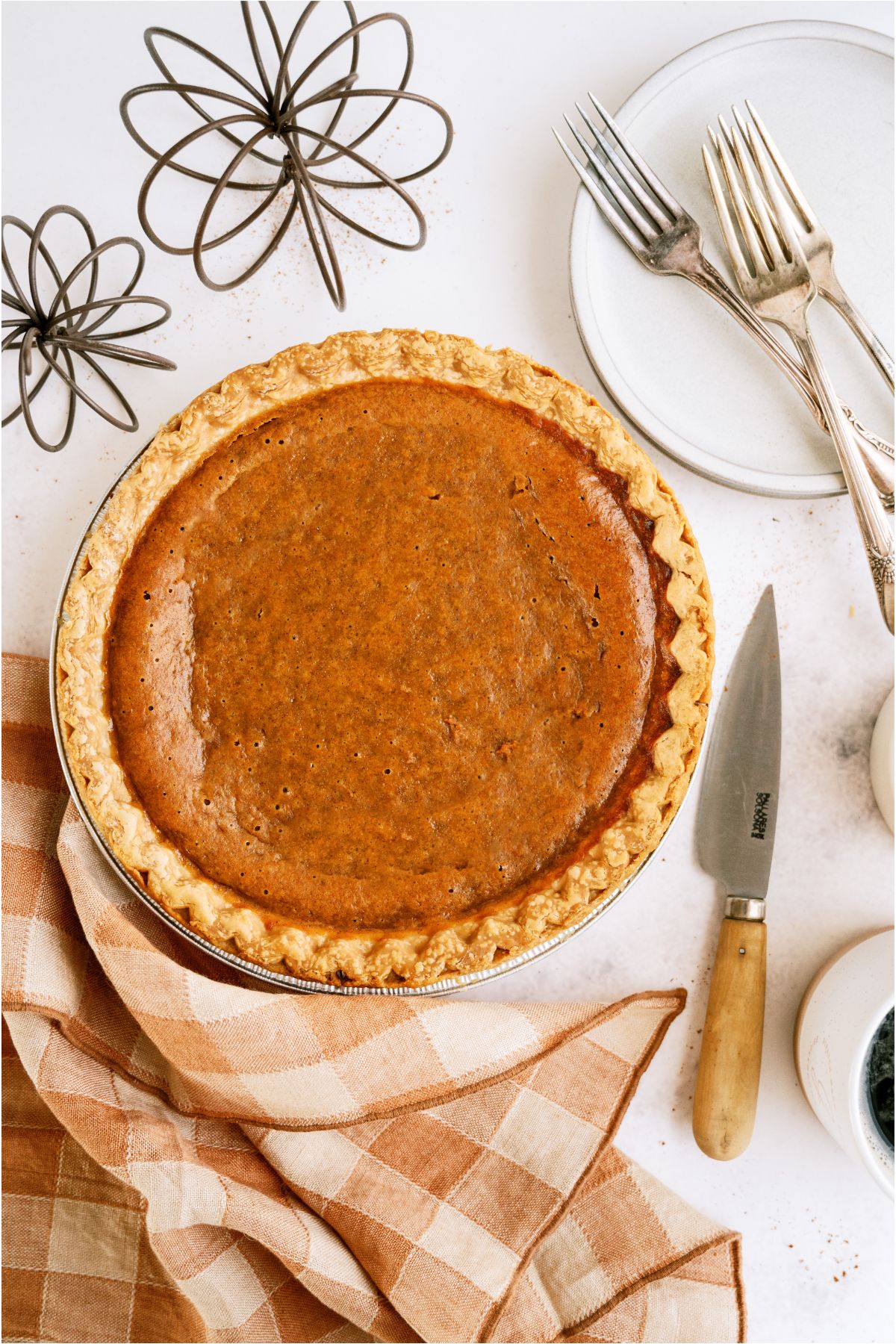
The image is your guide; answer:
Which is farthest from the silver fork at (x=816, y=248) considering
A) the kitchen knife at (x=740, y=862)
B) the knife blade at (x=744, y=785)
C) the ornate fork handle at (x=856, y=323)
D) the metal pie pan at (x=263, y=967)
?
the metal pie pan at (x=263, y=967)

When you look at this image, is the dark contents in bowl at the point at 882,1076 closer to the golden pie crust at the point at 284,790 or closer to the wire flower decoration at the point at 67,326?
the golden pie crust at the point at 284,790

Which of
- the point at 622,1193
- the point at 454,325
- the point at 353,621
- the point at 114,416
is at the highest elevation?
the point at 454,325

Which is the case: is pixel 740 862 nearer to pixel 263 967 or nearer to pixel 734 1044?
pixel 734 1044

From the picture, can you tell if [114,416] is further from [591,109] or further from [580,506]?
[591,109]

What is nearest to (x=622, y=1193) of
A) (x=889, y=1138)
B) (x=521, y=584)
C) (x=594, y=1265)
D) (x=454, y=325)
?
(x=594, y=1265)

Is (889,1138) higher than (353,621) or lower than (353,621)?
lower

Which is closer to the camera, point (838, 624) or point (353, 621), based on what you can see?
point (353, 621)
